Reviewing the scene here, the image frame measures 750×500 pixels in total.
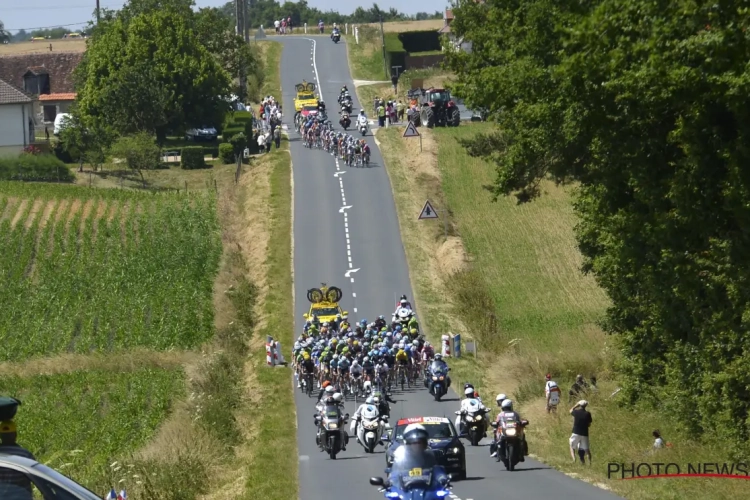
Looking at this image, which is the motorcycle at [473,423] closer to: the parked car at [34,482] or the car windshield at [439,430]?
the car windshield at [439,430]

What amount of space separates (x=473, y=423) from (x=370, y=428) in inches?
90.2

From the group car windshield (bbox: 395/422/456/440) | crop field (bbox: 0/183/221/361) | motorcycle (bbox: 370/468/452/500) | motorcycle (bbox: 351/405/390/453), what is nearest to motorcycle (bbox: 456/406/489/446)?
motorcycle (bbox: 351/405/390/453)

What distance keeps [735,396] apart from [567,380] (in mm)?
14009

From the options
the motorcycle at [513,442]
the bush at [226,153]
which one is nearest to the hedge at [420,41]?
the bush at [226,153]

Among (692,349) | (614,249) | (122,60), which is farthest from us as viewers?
(122,60)

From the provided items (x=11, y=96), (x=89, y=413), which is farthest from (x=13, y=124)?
(x=89, y=413)

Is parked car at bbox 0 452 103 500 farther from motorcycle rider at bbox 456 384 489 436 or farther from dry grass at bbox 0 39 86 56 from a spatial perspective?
dry grass at bbox 0 39 86 56

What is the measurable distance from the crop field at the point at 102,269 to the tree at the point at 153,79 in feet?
42.3

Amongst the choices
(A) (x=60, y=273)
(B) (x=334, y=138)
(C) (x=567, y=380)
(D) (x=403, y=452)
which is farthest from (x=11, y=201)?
(D) (x=403, y=452)

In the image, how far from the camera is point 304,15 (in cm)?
16912

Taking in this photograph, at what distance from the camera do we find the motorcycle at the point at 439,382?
34844mm

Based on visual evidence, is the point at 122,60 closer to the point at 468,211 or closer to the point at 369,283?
the point at 468,211

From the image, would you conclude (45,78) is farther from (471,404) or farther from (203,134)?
(471,404)

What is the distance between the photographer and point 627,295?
32906 millimetres
